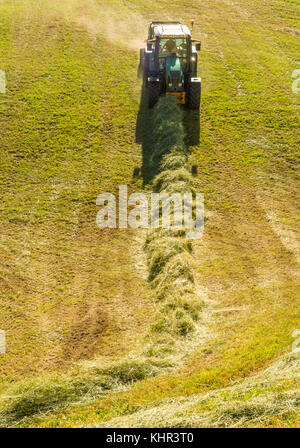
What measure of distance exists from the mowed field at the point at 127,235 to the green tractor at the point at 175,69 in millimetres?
1189

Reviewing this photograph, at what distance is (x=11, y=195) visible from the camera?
15.1 meters

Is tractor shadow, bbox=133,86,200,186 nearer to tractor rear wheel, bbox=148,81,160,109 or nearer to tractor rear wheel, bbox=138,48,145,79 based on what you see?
tractor rear wheel, bbox=148,81,160,109

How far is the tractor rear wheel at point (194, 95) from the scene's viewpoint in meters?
18.3

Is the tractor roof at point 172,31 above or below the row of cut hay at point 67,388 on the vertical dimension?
above

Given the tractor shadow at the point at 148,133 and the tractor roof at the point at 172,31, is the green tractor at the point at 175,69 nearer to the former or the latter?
the tractor roof at the point at 172,31

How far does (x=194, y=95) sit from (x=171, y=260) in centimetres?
957

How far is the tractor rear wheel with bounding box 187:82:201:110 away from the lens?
60.0 feet

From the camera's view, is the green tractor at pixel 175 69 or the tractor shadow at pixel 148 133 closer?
the tractor shadow at pixel 148 133

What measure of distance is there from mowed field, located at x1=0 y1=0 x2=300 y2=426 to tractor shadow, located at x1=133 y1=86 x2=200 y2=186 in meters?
0.24

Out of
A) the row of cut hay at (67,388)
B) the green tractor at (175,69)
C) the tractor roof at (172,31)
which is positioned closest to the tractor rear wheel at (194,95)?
the green tractor at (175,69)

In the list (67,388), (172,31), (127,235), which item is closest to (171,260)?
(127,235)

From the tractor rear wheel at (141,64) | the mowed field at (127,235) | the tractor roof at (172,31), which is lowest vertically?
the mowed field at (127,235)

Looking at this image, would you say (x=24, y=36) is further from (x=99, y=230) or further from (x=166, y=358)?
(x=166, y=358)

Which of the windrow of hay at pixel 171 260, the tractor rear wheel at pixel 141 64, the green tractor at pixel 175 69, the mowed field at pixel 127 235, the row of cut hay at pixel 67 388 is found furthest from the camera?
the tractor rear wheel at pixel 141 64
